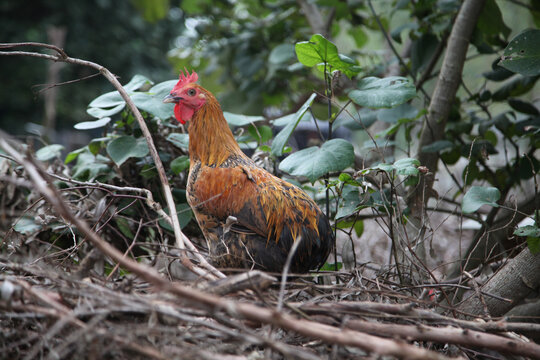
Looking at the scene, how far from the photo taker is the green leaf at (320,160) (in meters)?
1.87

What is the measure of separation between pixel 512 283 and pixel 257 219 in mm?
1102

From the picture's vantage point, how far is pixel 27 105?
10938 mm

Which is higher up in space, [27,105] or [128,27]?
[128,27]

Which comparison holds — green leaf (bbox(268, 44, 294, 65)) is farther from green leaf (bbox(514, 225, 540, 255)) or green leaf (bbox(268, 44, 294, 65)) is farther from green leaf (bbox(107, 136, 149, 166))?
green leaf (bbox(514, 225, 540, 255))

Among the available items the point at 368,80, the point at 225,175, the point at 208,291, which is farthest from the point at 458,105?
the point at 208,291

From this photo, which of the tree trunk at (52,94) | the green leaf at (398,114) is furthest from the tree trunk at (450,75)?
the tree trunk at (52,94)

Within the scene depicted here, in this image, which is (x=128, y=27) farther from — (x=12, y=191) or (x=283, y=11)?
(x=12, y=191)

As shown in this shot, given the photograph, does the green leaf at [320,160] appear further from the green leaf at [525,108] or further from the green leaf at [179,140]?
the green leaf at [525,108]

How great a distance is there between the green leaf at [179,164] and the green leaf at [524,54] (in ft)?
5.08

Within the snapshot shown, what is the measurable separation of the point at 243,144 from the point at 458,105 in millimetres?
1364

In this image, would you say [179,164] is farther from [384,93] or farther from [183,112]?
[384,93]

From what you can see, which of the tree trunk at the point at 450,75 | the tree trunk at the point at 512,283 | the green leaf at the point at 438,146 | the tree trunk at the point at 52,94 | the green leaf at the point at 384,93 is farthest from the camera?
the tree trunk at the point at 52,94

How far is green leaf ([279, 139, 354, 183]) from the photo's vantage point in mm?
1871

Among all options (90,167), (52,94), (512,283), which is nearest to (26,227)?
(90,167)
